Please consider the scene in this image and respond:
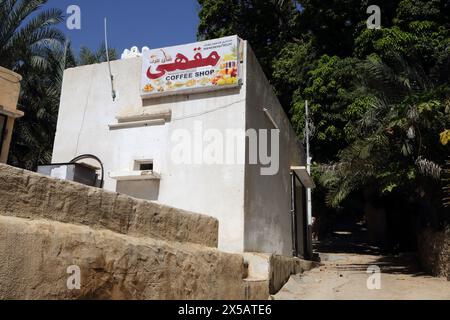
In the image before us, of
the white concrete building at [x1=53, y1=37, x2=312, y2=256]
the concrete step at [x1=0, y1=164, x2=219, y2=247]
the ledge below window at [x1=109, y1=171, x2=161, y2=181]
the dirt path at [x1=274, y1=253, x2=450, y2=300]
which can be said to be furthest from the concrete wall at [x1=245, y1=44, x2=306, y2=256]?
the concrete step at [x1=0, y1=164, x2=219, y2=247]

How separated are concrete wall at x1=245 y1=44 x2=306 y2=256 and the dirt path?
2.95 ft

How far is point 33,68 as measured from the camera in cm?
1572

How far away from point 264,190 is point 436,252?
17.1ft

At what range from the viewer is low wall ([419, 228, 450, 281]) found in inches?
379

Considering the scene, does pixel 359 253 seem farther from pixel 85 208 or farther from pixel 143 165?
pixel 85 208

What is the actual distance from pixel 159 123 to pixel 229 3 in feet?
50.5

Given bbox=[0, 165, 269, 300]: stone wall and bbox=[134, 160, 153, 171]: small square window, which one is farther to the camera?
A: bbox=[134, 160, 153, 171]: small square window

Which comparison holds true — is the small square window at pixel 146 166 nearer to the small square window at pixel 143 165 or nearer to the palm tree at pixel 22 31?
the small square window at pixel 143 165

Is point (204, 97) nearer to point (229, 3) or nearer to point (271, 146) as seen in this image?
point (271, 146)

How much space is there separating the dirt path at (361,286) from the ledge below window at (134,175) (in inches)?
121

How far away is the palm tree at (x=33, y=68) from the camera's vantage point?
13906 mm
